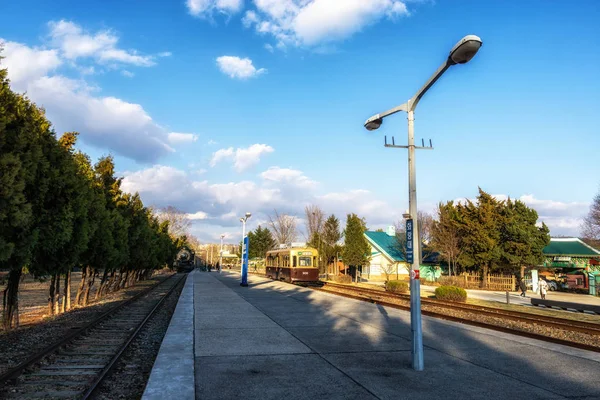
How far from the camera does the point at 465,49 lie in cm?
664

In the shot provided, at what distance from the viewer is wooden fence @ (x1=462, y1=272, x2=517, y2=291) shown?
37.4 meters

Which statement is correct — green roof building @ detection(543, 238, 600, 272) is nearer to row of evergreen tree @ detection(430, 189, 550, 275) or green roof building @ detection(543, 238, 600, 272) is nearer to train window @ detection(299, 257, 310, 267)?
Result: row of evergreen tree @ detection(430, 189, 550, 275)

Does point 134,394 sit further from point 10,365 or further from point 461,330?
point 461,330

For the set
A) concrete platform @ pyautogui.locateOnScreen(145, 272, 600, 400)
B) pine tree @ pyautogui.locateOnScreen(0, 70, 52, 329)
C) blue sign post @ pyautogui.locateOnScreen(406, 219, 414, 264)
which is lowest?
concrete platform @ pyautogui.locateOnScreen(145, 272, 600, 400)

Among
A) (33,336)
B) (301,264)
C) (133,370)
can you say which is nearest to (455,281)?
(301,264)

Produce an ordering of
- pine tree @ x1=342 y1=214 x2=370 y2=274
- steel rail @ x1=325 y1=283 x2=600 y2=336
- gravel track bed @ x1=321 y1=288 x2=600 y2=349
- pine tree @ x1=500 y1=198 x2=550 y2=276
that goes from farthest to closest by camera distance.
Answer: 1. pine tree @ x1=342 y1=214 x2=370 y2=274
2. pine tree @ x1=500 y1=198 x2=550 y2=276
3. steel rail @ x1=325 y1=283 x2=600 y2=336
4. gravel track bed @ x1=321 y1=288 x2=600 y2=349

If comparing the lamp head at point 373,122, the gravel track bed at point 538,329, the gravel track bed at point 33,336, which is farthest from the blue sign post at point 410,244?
the gravel track bed at point 33,336

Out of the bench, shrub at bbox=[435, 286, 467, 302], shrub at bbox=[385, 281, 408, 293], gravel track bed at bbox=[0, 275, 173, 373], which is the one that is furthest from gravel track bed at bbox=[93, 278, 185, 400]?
shrub at bbox=[385, 281, 408, 293]

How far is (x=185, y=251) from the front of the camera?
8512 centimetres

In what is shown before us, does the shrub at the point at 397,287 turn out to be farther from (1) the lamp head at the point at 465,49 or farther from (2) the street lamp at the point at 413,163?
(1) the lamp head at the point at 465,49

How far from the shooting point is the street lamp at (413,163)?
6.66 meters

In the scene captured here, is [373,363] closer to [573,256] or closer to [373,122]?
[373,122]

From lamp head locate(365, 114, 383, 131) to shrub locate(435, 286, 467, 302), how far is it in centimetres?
1786

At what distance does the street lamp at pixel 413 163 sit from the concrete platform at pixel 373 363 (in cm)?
58
